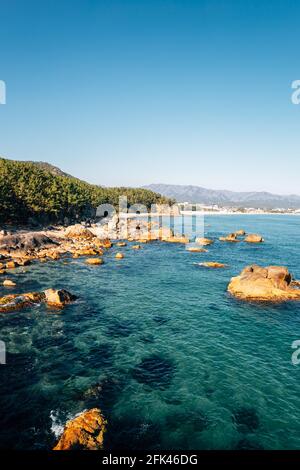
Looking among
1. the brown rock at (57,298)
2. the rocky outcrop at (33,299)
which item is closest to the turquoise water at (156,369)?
the brown rock at (57,298)

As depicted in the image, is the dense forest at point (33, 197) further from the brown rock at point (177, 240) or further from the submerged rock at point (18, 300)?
the submerged rock at point (18, 300)

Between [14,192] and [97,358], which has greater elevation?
[14,192]

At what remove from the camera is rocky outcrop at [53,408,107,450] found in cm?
1691

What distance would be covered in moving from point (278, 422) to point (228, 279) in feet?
107

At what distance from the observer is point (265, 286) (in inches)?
1681

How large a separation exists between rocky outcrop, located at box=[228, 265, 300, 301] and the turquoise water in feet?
8.27

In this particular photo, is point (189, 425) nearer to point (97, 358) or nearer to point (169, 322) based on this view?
point (97, 358)

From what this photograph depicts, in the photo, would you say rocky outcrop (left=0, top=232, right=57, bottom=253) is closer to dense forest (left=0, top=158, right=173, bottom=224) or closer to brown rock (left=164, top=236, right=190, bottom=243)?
dense forest (left=0, top=158, right=173, bottom=224)

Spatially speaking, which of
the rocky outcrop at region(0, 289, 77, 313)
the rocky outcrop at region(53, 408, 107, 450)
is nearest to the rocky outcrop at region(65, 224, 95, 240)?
the rocky outcrop at region(0, 289, 77, 313)

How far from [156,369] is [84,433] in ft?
29.0

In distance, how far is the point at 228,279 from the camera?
51938mm

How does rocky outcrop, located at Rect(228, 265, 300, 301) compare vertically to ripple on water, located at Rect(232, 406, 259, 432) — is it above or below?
above
